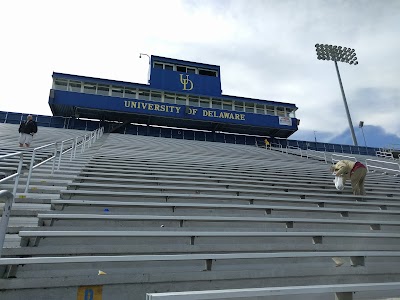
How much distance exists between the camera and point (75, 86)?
20.2m

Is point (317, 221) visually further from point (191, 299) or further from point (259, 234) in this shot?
point (191, 299)

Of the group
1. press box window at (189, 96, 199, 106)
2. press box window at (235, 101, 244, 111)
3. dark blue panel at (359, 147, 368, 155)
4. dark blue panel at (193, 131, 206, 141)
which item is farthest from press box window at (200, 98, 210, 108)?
dark blue panel at (359, 147, 368, 155)

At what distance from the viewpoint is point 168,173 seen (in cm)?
513

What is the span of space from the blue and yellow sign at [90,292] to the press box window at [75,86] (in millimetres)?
20654

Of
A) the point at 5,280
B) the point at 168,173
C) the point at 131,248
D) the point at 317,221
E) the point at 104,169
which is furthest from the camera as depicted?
the point at 168,173

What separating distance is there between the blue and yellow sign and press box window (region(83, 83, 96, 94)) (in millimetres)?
20555

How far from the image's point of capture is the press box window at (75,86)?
2001 cm

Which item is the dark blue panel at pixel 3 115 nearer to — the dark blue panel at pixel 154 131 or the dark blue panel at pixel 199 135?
the dark blue panel at pixel 154 131

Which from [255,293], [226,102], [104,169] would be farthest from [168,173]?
Result: [226,102]

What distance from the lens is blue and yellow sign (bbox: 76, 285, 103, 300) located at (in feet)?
5.79

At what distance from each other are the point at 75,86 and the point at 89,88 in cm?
99

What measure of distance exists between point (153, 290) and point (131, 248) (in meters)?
0.47

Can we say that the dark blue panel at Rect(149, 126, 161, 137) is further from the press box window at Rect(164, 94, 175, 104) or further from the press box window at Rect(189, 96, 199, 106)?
the press box window at Rect(189, 96, 199, 106)

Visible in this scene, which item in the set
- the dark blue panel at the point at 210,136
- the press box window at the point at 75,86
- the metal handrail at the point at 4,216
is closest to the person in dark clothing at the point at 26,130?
the metal handrail at the point at 4,216
